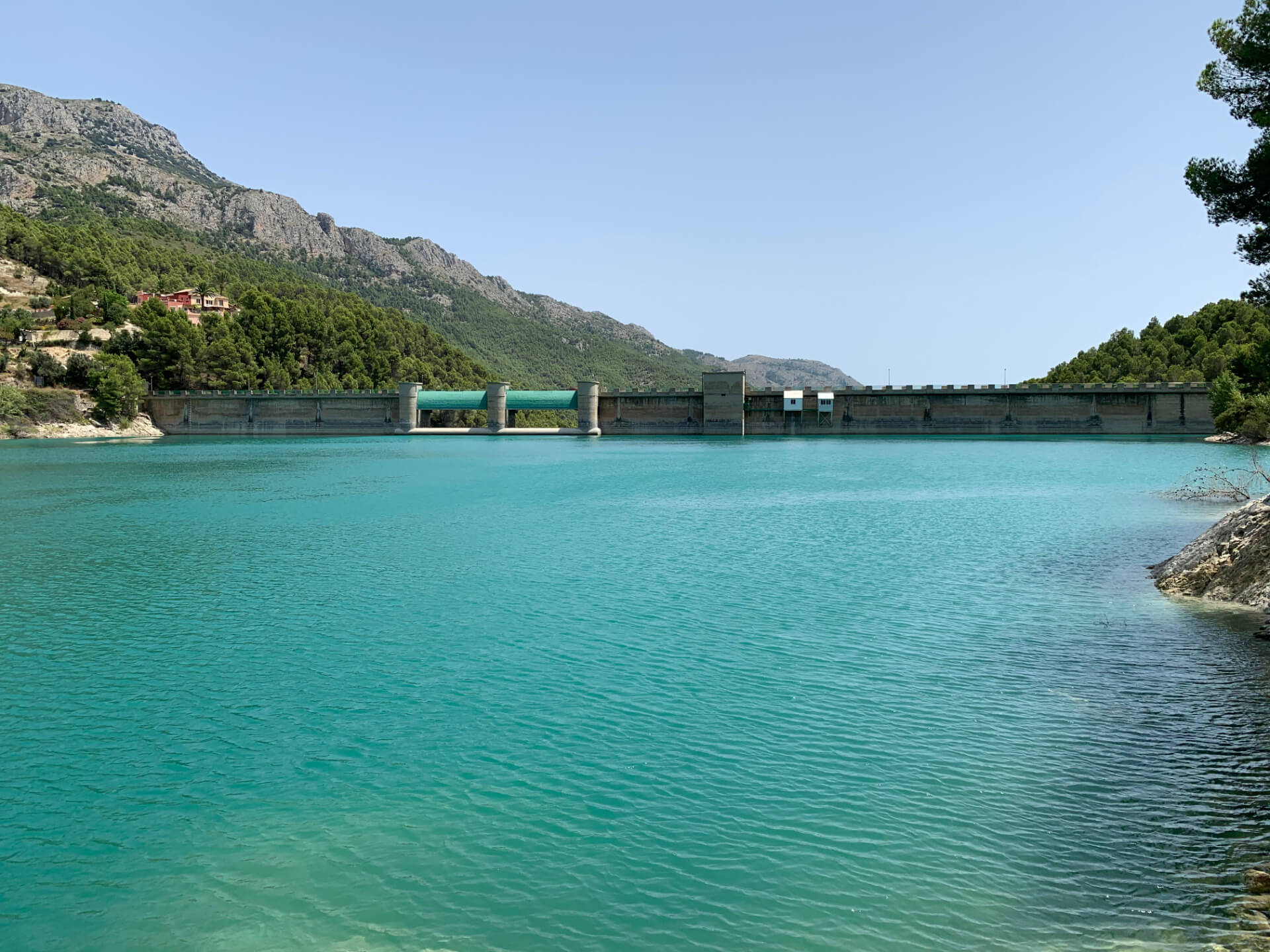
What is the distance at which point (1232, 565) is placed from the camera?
56.9 ft

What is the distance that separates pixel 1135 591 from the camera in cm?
1805

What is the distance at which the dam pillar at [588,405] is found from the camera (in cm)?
10619

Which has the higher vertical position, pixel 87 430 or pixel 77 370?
pixel 77 370

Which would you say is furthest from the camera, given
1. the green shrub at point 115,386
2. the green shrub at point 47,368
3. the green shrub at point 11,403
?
the green shrub at point 47,368

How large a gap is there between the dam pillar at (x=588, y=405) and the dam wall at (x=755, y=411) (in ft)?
0.47

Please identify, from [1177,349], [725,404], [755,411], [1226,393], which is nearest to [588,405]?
[725,404]

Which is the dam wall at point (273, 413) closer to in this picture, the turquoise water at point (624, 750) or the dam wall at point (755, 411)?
the dam wall at point (755, 411)

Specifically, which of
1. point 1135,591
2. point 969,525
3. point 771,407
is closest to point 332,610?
point 1135,591

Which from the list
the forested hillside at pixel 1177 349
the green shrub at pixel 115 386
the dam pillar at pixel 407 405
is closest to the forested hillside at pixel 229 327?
the green shrub at pixel 115 386

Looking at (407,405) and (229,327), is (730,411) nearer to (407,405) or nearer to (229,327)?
(407,405)

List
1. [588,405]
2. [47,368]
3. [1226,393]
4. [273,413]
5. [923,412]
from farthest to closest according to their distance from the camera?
[273,413]
[588,405]
[47,368]
[923,412]
[1226,393]

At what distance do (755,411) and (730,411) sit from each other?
3962 millimetres

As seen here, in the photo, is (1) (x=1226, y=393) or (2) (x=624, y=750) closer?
(2) (x=624, y=750)

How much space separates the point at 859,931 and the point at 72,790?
7878 millimetres
